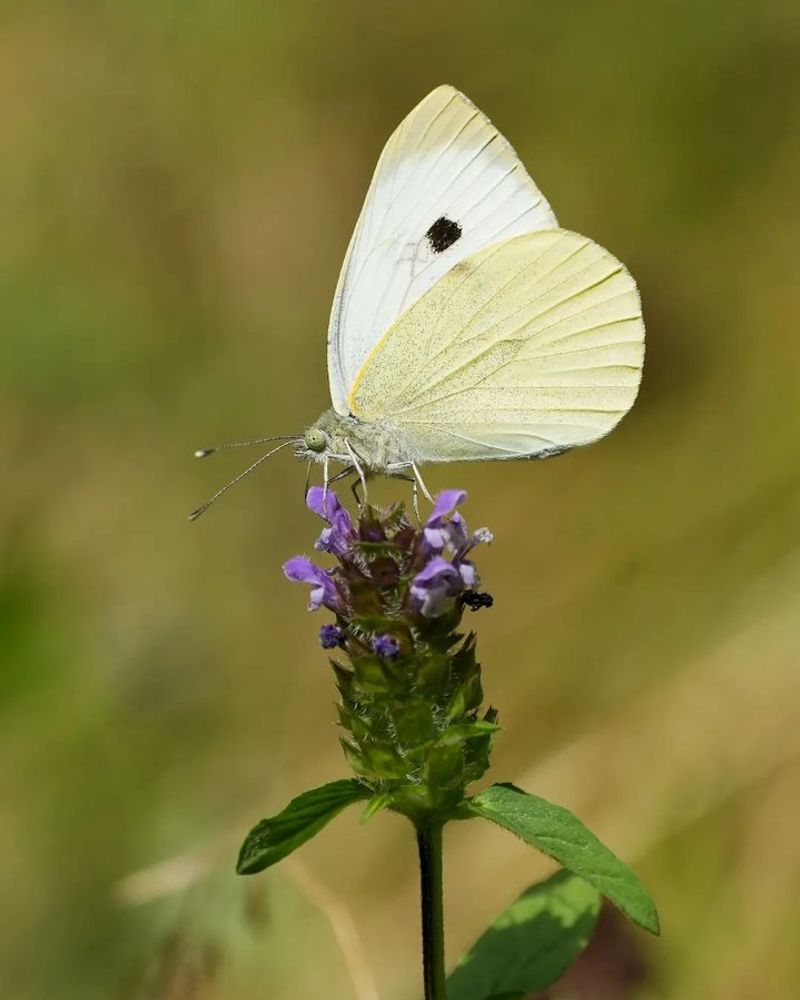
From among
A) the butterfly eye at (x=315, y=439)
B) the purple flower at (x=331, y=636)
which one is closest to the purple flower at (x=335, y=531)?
the purple flower at (x=331, y=636)

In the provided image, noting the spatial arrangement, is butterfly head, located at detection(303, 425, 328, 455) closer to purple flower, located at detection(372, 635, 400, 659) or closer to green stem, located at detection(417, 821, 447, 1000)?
purple flower, located at detection(372, 635, 400, 659)

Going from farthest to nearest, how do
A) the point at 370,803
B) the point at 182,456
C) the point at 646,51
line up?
the point at 646,51 → the point at 182,456 → the point at 370,803

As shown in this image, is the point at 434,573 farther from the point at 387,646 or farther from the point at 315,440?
the point at 315,440

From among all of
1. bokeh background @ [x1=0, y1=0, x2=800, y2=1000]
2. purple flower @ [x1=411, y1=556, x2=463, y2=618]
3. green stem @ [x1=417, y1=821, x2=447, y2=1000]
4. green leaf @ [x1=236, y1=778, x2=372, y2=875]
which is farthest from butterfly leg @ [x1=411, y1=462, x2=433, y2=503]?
bokeh background @ [x1=0, y1=0, x2=800, y2=1000]

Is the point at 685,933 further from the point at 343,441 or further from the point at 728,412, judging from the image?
the point at 728,412

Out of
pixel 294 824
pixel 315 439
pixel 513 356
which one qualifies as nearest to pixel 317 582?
pixel 294 824

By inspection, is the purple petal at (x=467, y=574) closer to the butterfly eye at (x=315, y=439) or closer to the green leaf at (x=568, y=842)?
the green leaf at (x=568, y=842)

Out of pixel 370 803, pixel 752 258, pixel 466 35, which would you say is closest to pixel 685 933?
pixel 370 803
